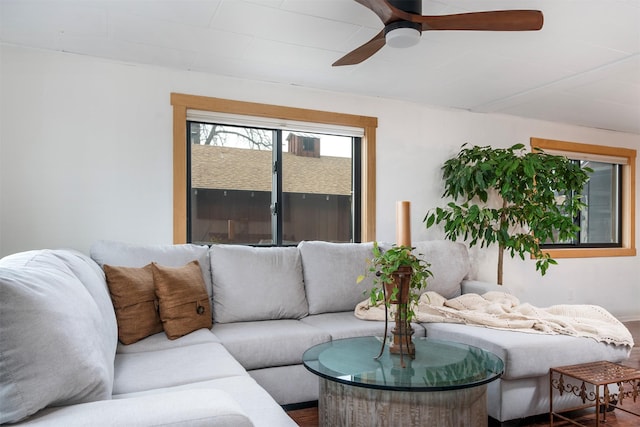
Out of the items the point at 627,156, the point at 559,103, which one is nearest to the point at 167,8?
the point at 559,103

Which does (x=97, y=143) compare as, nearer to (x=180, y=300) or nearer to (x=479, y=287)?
(x=180, y=300)

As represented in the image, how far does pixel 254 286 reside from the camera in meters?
2.94

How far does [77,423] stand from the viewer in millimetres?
981

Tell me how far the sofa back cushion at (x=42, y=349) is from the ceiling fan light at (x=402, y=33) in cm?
178

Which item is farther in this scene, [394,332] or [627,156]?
[627,156]

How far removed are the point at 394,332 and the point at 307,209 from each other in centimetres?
208

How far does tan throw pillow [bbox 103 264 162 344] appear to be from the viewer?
2.32 meters

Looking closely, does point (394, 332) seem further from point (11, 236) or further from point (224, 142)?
point (11, 236)

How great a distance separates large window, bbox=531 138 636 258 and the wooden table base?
432cm

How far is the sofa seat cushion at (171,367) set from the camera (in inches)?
68.8

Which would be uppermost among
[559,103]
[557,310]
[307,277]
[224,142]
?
[559,103]

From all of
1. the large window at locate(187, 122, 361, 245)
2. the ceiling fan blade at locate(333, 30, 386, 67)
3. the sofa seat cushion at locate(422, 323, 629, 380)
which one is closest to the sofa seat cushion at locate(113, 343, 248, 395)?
the sofa seat cushion at locate(422, 323, 629, 380)

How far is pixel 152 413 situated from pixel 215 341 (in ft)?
4.59

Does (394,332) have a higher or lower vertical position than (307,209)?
lower
